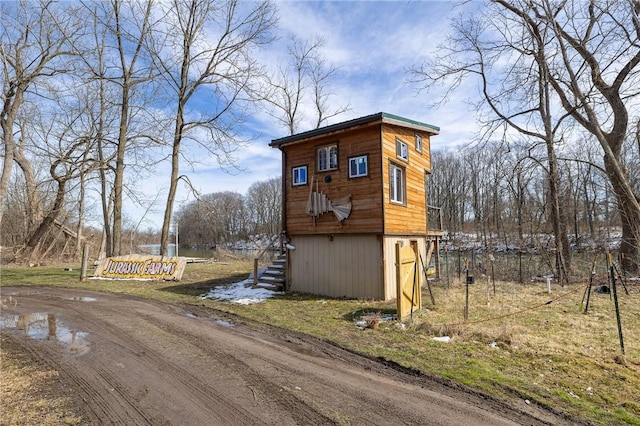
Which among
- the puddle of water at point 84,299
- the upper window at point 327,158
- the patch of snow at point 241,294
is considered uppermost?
the upper window at point 327,158

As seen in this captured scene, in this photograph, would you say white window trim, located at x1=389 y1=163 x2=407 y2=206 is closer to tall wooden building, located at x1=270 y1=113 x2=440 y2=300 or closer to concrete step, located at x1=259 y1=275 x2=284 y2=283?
tall wooden building, located at x1=270 y1=113 x2=440 y2=300

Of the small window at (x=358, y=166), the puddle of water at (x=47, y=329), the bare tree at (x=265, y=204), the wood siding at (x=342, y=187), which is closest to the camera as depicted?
the puddle of water at (x=47, y=329)

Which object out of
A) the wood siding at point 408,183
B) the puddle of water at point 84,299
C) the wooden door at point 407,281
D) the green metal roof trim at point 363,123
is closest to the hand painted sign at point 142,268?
the puddle of water at point 84,299

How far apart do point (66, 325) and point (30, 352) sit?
A: 1843mm

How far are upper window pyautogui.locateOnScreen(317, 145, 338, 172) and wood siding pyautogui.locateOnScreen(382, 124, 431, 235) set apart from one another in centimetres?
177

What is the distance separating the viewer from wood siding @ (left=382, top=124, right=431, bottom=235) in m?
10.9

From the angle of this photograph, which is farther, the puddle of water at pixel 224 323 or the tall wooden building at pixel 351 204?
the tall wooden building at pixel 351 204

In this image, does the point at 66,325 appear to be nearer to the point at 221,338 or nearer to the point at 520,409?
the point at 221,338

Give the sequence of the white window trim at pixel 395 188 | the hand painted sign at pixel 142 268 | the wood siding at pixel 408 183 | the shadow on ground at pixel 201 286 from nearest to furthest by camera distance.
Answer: the wood siding at pixel 408 183 → the white window trim at pixel 395 188 → the shadow on ground at pixel 201 286 → the hand painted sign at pixel 142 268

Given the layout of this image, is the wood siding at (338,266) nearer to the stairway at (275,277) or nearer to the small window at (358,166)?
the stairway at (275,277)

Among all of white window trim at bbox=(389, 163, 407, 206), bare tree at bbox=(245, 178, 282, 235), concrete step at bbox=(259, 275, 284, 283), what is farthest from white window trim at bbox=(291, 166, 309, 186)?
bare tree at bbox=(245, 178, 282, 235)

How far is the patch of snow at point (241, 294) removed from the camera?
35.2 feet

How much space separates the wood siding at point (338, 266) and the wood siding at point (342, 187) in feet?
1.24

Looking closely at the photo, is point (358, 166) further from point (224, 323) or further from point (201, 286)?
point (201, 286)
